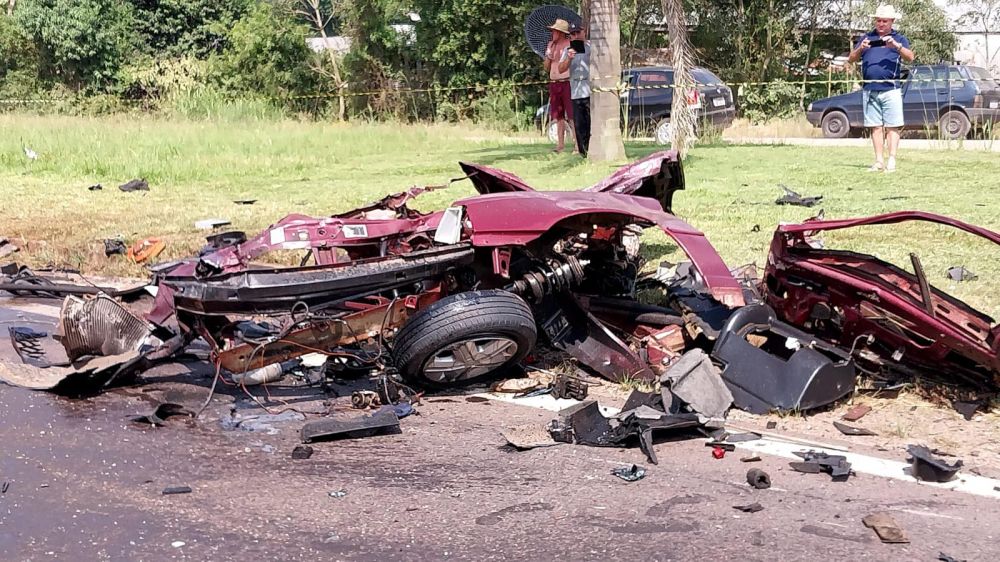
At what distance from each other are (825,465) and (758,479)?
1.15ft

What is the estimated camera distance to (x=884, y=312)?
192 inches

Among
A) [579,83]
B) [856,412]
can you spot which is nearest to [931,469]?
[856,412]

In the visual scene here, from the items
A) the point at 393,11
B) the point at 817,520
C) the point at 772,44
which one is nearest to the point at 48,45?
the point at 393,11

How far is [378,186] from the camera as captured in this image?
496 inches

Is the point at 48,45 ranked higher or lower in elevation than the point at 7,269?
higher

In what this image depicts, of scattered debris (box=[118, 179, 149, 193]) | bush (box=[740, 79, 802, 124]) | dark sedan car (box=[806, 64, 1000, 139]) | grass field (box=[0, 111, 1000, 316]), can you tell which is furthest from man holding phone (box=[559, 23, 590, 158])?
bush (box=[740, 79, 802, 124])

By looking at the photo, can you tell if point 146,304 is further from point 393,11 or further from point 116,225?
point 393,11

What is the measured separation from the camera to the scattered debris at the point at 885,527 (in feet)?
11.2

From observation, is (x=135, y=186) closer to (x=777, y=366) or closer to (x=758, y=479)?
(x=777, y=366)

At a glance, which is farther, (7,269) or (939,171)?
(939,171)

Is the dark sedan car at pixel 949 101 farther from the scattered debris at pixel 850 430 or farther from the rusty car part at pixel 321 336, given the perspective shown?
the rusty car part at pixel 321 336

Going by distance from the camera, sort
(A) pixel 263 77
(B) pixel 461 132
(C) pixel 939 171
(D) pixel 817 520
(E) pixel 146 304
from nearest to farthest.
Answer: (D) pixel 817 520 → (E) pixel 146 304 → (C) pixel 939 171 → (B) pixel 461 132 → (A) pixel 263 77

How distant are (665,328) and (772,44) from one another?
24378mm

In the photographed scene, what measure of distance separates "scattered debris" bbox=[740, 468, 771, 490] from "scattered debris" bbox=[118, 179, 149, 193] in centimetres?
1088
